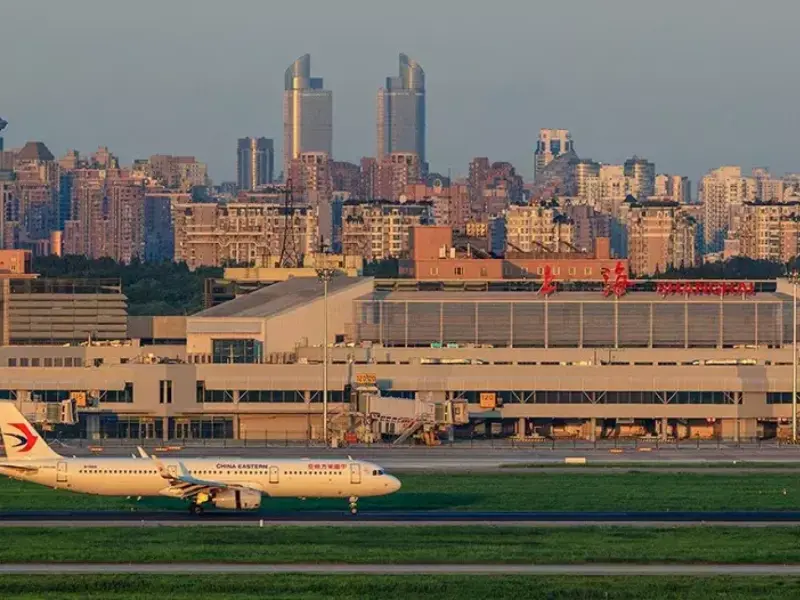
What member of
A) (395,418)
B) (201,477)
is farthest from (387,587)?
(395,418)

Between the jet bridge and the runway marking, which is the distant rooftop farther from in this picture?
the runway marking

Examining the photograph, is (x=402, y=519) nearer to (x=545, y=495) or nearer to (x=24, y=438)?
(x=545, y=495)

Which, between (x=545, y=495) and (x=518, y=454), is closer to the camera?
(x=545, y=495)

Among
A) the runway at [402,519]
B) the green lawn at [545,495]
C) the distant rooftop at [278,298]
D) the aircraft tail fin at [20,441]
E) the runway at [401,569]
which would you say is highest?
the distant rooftop at [278,298]

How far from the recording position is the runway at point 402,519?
89.7 m

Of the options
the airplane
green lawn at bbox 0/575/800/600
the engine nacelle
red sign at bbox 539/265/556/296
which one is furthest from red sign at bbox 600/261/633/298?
green lawn at bbox 0/575/800/600

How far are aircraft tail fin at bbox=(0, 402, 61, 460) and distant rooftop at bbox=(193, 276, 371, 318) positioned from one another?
232 feet

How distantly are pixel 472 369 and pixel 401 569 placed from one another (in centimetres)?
8308

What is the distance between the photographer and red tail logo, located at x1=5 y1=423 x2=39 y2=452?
3905 inches

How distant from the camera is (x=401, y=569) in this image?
7531cm

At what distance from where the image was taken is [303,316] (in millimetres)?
170875

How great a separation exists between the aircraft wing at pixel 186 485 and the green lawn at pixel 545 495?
3.08 metres

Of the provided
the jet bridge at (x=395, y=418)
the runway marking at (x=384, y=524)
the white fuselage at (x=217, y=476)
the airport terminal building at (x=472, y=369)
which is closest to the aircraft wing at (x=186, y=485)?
the white fuselage at (x=217, y=476)

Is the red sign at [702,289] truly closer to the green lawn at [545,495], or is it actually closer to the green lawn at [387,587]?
the green lawn at [545,495]
